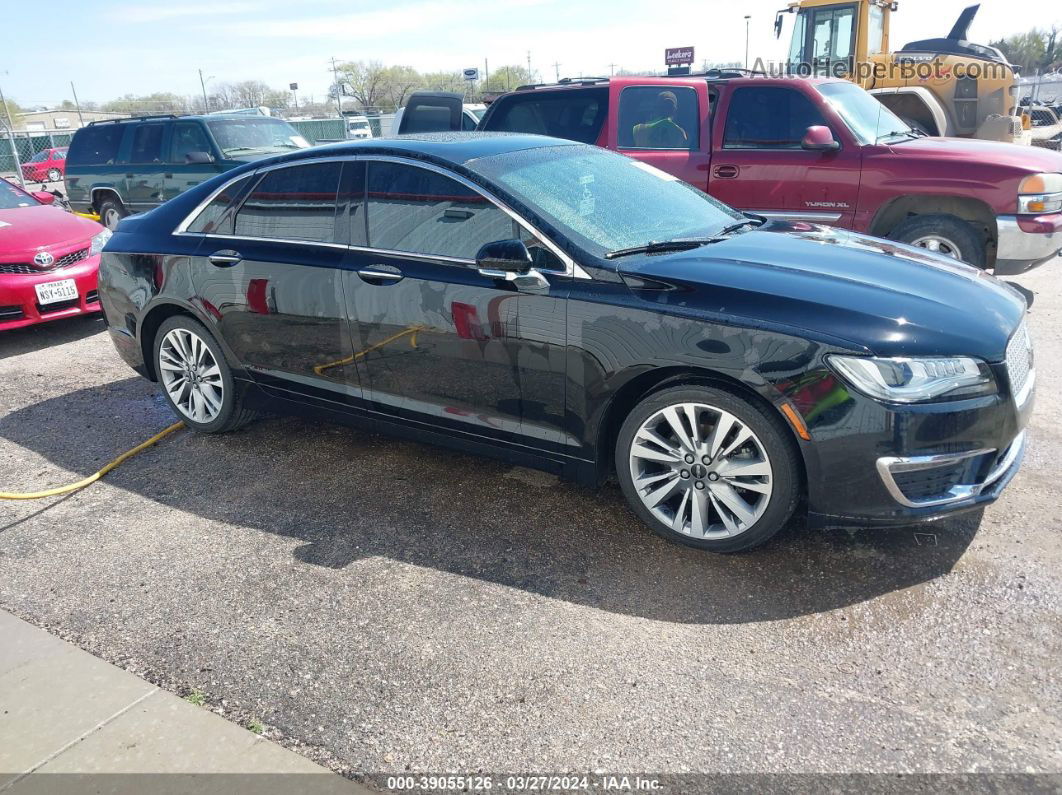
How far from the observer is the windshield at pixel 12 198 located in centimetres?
819

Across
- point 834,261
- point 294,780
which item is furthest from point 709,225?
point 294,780

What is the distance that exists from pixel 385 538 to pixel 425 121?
807 cm

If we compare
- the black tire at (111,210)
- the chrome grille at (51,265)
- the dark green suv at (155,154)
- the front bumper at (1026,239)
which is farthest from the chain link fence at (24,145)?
the front bumper at (1026,239)

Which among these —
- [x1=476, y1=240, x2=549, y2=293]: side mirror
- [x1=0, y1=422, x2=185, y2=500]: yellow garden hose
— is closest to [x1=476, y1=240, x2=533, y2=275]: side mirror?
[x1=476, y1=240, x2=549, y2=293]: side mirror

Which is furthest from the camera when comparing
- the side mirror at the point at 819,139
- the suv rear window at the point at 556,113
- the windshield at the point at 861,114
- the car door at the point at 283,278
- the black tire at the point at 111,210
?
the black tire at the point at 111,210

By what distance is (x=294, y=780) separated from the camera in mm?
2414

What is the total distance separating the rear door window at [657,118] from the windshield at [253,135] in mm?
5109

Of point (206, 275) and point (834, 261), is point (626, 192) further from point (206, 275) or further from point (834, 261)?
point (206, 275)

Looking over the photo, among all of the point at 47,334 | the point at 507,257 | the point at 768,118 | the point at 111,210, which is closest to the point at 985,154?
the point at 768,118

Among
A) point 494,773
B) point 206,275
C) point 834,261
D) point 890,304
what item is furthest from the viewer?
point 206,275

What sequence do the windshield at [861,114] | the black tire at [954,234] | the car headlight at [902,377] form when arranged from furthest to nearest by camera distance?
1. the windshield at [861,114]
2. the black tire at [954,234]
3. the car headlight at [902,377]

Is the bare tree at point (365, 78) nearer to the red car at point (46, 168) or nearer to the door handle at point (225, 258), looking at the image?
the red car at point (46, 168)

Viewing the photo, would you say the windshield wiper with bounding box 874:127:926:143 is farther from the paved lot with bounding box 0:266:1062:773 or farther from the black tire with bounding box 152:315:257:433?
the black tire with bounding box 152:315:257:433

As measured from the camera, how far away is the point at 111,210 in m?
12.2
